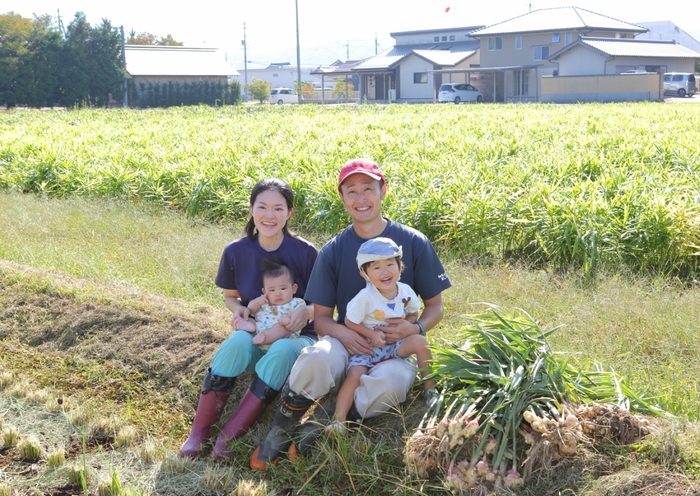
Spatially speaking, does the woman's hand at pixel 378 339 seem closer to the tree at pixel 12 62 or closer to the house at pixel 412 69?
the tree at pixel 12 62

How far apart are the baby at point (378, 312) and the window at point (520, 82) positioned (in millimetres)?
46477

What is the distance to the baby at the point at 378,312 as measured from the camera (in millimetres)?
3414

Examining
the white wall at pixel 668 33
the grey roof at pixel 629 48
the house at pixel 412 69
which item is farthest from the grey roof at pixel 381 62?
the white wall at pixel 668 33

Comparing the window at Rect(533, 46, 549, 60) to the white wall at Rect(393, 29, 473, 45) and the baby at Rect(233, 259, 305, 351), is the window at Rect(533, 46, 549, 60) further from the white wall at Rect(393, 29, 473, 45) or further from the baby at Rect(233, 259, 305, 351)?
the baby at Rect(233, 259, 305, 351)

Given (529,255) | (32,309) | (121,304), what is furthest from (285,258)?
(529,255)

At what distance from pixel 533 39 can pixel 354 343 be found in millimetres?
48709

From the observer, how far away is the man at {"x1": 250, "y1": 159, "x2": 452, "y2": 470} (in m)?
3.41

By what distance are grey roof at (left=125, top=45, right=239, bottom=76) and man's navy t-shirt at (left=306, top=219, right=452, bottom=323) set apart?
160ft

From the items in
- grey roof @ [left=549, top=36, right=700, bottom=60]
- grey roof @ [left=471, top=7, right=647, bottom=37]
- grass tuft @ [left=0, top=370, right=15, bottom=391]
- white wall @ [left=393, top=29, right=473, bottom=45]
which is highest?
white wall @ [left=393, top=29, right=473, bottom=45]

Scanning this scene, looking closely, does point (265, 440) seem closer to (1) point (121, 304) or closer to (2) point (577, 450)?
(2) point (577, 450)

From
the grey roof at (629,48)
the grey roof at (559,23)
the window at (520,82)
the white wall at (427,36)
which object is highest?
the white wall at (427,36)

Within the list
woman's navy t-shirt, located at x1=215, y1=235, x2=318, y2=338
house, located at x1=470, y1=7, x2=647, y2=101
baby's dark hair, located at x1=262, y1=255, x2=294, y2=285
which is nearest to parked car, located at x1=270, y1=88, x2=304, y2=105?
house, located at x1=470, y1=7, x2=647, y2=101

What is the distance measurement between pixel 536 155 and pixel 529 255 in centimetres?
429

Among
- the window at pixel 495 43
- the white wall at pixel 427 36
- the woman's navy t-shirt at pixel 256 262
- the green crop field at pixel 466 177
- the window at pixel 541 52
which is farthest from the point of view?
the white wall at pixel 427 36
